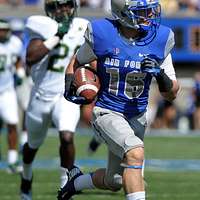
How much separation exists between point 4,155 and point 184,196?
4.88 metres

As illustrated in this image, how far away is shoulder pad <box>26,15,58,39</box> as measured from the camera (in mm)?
7699

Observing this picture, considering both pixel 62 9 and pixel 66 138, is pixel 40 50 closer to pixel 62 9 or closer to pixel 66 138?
pixel 62 9

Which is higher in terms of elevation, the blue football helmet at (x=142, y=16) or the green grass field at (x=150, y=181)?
the blue football helmet at (x=142, y=16)

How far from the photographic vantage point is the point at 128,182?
5.48m

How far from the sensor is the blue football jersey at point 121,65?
19.1ft

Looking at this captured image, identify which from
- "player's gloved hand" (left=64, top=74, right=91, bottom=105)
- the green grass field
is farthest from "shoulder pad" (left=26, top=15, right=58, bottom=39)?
"player's gloved hand" (left=64, top=74, right=91, bottom=105)

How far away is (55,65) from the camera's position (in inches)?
308

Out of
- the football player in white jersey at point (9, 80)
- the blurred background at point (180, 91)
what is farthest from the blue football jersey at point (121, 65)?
the blurred background at point (180, 91)

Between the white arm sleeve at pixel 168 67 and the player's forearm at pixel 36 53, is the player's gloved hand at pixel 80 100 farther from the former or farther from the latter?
the player's forearm at pixel 36 53

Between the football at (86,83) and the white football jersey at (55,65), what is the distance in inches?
71.5

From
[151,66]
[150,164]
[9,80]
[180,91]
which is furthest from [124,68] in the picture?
[180,91]

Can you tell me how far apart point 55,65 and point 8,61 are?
10.6 ft

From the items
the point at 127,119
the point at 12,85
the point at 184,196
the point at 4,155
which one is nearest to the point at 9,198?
the point at 184,196

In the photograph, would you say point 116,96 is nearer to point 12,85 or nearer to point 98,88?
point 98,88
